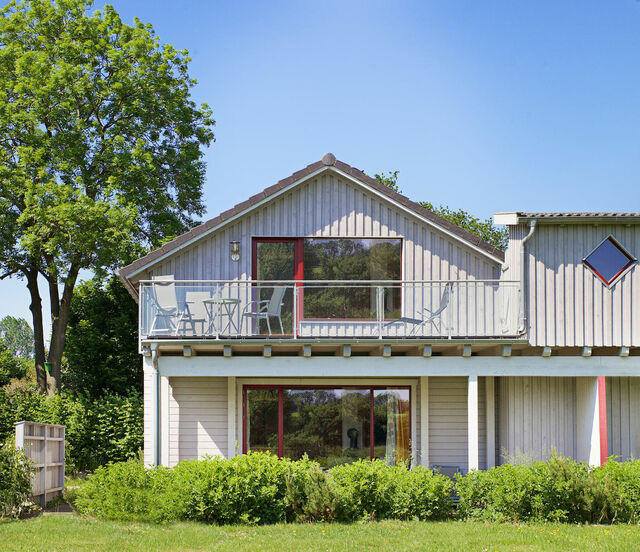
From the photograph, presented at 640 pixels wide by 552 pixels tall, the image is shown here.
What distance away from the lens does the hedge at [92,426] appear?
68.4ft

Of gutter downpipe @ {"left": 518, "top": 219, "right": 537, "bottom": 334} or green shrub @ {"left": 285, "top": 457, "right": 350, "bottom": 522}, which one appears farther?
gutter downpipe @ {"left": 518, "top": 219, "right": 537, "bottom": 334}

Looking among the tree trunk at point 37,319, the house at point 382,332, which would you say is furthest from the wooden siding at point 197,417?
the tree trunk at point 37,319

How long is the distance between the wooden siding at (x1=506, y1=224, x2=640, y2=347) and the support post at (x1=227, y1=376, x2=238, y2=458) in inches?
243

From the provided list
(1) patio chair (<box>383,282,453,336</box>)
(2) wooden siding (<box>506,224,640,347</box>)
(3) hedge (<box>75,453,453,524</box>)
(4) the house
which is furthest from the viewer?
(2) wooden siding (<box>506,224,640,347</box>)

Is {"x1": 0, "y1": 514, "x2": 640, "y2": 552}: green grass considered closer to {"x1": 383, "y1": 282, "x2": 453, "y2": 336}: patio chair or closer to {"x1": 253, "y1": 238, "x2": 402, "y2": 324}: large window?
{"x1": 383, "y1": 282, "x2": 453, "y2": 336}: patio chair

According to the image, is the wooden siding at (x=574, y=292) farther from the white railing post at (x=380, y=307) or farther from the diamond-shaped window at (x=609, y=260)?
the white railing post at (x=380, y=307)

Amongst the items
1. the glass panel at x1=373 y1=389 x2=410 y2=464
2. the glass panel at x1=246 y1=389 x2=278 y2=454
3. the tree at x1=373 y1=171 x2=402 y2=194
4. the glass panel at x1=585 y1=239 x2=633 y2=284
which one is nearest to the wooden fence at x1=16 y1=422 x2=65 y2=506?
the glass panel at x1=246 y1=389 x2=278 y2=454

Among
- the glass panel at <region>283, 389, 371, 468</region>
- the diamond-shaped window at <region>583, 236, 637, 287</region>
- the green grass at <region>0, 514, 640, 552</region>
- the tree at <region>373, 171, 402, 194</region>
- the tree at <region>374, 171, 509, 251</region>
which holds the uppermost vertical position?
the tree at <region>373, 171, 402, 194</region>

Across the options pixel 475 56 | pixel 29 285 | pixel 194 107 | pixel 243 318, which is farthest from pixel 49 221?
pixel 475 56

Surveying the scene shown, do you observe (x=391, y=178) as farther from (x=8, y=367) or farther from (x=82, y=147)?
(x=8, y=367)

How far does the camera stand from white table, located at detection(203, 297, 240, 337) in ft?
53.3

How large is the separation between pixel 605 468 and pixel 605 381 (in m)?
3.07

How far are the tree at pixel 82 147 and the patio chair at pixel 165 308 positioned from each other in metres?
7.91

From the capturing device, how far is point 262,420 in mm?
17812
